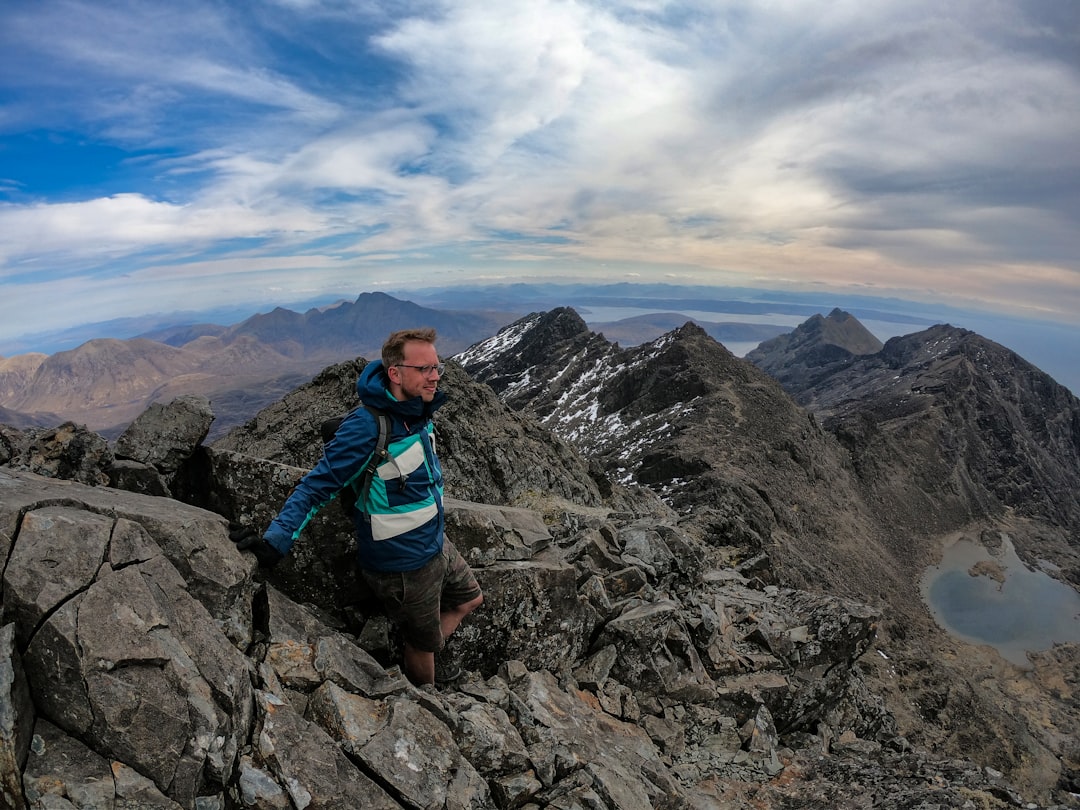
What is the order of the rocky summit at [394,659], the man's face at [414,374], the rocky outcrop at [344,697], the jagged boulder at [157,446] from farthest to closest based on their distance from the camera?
the jagged boulder at [157,446] < the man's face at [414,374] < the rocky summit at [394,659] < the rocky outcrop at [344,697]

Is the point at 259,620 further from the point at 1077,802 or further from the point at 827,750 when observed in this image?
the point at 1077,802

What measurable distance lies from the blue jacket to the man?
0.01 metres

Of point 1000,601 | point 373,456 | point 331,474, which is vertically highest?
point 373,456

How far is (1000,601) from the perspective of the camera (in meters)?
85.7

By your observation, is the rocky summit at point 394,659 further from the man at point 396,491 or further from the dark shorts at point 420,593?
the man at point 396,491

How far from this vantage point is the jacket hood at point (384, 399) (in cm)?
804

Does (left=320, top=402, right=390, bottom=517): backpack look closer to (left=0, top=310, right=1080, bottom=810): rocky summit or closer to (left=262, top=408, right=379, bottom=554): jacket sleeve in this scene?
(left=262, top=408, right=379, bottom=554): jacket sleeve

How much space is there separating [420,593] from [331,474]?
2.55 metres

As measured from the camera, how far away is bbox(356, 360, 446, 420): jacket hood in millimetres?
8043

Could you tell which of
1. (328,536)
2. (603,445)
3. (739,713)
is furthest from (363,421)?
(603,445)

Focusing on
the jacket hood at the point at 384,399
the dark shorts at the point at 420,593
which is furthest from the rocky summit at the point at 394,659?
the jacket hood at the point at 384,399

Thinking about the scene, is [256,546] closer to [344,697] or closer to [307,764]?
[344,697]

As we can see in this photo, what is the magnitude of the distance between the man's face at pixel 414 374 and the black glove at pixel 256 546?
287 cm

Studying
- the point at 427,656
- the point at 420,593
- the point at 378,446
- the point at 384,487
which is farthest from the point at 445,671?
the point at 378,446
